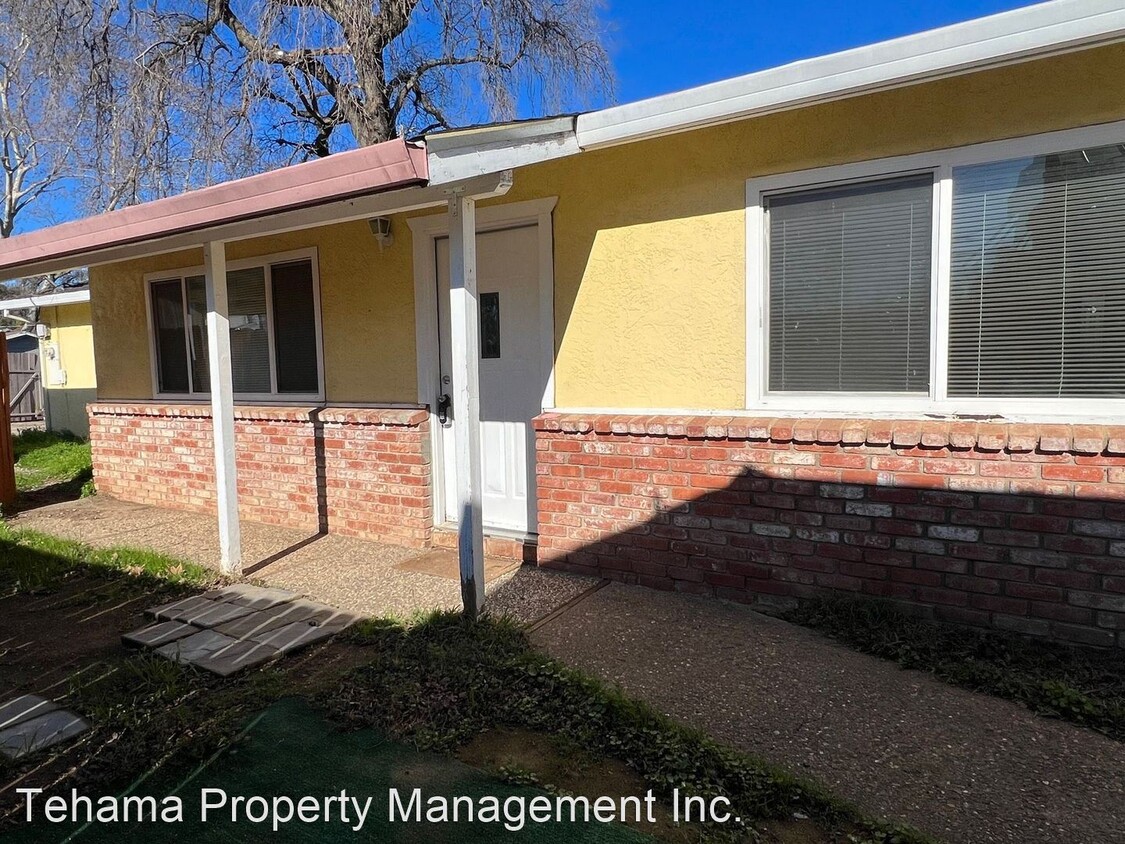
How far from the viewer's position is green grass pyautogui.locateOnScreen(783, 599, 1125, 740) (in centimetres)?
277

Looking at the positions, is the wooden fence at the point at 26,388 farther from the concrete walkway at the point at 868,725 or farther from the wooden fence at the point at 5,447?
the concrete walkway at the point at 868,725

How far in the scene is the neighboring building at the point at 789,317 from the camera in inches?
125

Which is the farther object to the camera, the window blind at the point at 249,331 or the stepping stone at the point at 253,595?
the window blind at the point at 249,331

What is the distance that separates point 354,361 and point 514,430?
1.66m

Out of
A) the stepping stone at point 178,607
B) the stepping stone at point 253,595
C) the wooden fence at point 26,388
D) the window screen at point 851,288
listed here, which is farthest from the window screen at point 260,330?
the wooden fence at point 26,388

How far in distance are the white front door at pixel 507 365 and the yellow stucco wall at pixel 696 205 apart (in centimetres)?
29

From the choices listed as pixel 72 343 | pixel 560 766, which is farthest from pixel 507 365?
pixel 72 343

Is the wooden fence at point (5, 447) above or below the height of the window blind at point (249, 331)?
below

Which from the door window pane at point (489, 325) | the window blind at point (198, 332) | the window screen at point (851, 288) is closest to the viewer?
the window screen at point (851, 288)

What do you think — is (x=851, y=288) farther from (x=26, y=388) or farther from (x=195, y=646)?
(x=26, y=388)

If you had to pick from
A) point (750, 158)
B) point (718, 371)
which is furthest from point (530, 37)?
point (718, 371)

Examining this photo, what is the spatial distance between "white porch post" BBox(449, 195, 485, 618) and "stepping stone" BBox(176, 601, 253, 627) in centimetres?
147

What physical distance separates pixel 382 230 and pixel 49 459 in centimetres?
852

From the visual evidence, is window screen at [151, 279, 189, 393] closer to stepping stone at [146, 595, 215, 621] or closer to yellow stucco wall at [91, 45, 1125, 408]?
yellow stucco wall at [91, 45, 1125, 408]
